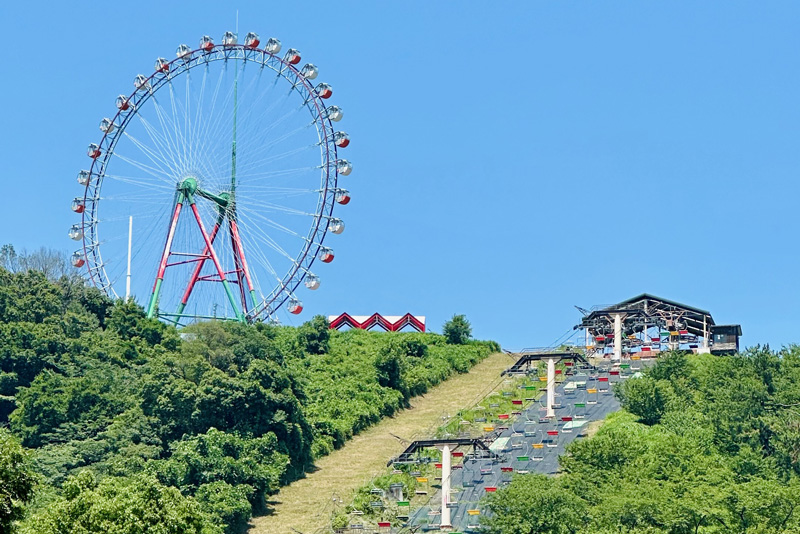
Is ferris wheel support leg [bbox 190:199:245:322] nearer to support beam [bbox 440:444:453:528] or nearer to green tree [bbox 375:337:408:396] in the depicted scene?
green tree [bbox 375:337:408:396]

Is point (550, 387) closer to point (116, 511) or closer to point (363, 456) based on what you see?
point (363, 456)

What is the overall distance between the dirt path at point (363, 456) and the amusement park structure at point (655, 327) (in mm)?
5205

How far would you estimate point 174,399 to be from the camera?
64.6 m

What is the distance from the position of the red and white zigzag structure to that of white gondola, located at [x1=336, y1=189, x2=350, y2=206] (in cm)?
1577

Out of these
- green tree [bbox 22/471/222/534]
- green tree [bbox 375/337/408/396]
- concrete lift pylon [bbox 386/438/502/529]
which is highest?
green tree [bbox 375/337/408/396]

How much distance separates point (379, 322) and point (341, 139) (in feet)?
60.3

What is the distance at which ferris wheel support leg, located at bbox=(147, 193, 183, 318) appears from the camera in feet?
271

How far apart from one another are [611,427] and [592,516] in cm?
1342

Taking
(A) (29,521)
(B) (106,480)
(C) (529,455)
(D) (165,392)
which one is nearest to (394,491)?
(C) (529,455)

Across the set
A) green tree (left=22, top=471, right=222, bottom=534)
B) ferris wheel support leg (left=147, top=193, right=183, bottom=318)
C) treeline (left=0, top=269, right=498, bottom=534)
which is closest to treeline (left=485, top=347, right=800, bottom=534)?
treeline (left=0, top=269, right=498, bottom=534)

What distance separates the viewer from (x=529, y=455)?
62875 mm

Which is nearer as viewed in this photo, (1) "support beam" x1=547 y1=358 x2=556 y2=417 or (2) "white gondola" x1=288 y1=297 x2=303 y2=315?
(1) "support beam" x1=547 y1=358 x2=556 y2=417

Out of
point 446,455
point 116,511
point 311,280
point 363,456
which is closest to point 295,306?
point 311,280

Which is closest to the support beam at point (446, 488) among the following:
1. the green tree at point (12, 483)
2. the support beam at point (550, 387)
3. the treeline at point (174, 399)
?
the treeline at point (174, 399)
